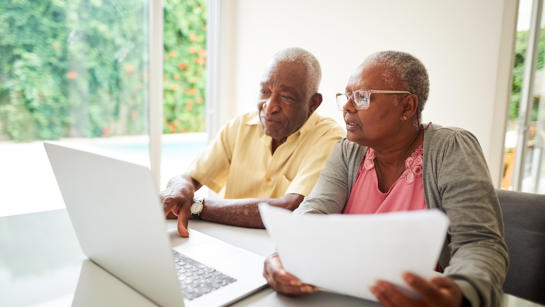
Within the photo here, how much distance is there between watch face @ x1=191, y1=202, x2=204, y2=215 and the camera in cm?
124

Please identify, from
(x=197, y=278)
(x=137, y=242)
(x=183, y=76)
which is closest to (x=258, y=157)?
(x=197, y=278)

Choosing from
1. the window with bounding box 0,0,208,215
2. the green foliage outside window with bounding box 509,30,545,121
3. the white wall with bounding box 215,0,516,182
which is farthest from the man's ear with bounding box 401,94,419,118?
the window with bounding box 0,0,208,215

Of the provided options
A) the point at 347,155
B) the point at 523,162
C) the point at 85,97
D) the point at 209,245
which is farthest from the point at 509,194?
the point at 85,97

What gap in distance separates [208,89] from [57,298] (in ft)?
8.76

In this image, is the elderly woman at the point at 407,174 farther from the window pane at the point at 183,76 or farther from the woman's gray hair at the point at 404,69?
the window pane at the point at 183,76

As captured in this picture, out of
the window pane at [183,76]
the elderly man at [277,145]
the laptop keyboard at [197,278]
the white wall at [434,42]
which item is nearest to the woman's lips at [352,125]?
the elderly man at [277,145]

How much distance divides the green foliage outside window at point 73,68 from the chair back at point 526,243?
7.97 feet

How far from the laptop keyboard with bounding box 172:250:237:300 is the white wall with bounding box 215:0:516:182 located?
1.82 m

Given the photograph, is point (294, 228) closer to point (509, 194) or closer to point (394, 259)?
point (394, 259)

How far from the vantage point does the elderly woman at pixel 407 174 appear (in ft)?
2.55

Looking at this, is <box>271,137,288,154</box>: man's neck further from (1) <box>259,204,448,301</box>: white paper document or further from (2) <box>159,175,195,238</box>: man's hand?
(1) <box>259,204,448,301</box>: white paper document

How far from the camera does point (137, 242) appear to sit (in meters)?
0.62

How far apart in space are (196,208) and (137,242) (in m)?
0.63

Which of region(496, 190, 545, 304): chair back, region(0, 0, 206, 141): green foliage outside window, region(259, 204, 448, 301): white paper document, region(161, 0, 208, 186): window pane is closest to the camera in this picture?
region(259, 204, 448, 301): white paper document
